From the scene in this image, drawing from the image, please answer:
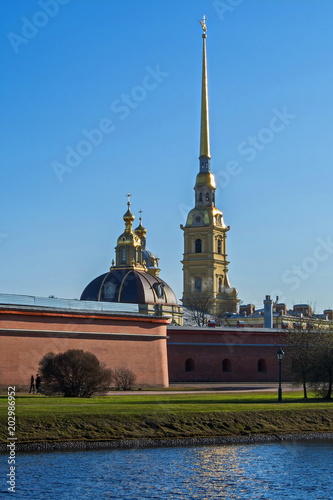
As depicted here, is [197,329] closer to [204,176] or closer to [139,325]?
[139,325]

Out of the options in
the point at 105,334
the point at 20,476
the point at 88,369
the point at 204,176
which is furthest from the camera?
the point at 204,176

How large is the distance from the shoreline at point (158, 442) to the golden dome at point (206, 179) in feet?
307

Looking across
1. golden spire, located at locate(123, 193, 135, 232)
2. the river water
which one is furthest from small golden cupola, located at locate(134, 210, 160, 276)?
the river water

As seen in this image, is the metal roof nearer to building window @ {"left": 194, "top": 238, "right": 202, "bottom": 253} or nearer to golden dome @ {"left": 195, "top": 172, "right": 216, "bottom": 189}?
golden dome @ {"left": 195, "top": 172, "right": 216, "bottom": 189}

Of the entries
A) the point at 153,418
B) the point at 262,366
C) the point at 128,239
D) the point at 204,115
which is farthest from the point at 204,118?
the point at 153,418

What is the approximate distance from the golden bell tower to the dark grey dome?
43230 mm

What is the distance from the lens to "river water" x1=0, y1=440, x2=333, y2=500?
75.4ft

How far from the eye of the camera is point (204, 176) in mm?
125875

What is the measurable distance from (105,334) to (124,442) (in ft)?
64.1

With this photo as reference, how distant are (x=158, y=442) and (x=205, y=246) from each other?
321 ft

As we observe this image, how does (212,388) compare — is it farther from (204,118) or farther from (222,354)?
(204,118)

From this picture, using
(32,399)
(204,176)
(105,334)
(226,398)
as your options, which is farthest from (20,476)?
(204,176)

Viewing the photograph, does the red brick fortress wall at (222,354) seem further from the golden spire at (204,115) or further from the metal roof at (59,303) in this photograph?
the golden spire at (204,115)

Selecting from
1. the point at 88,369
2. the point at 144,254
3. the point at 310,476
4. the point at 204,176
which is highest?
the point at 204,176
